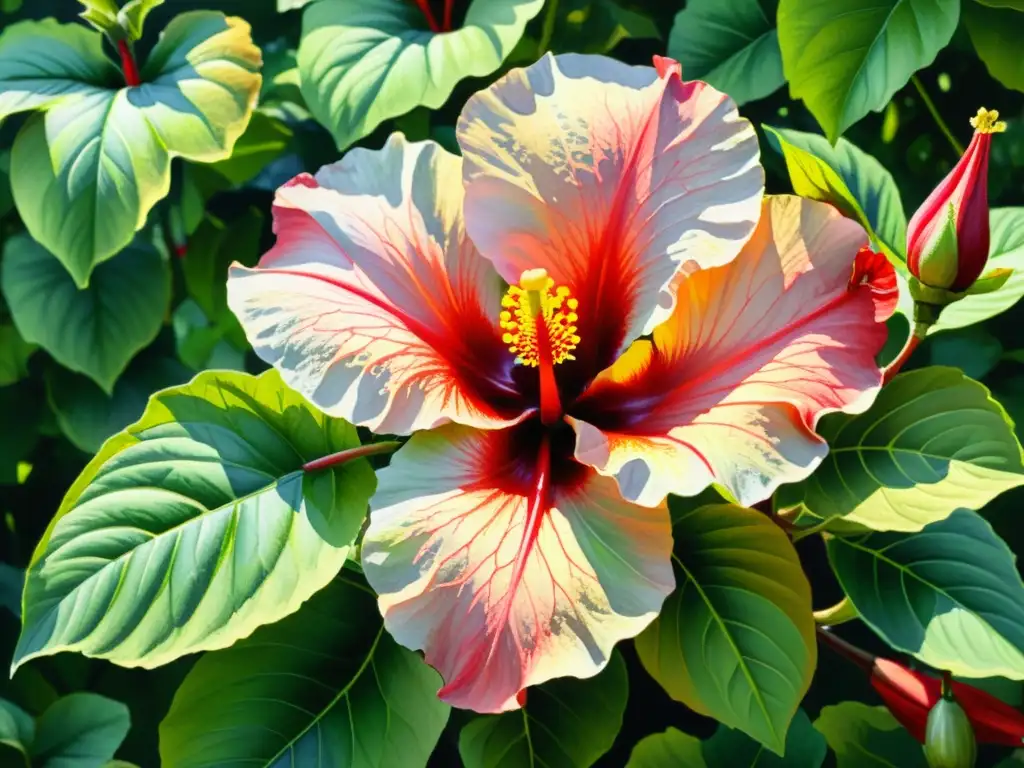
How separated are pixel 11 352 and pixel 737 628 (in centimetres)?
65

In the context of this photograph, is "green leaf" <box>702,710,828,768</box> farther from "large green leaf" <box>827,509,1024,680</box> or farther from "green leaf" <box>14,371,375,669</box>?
"green leaf" <box>14,371,375,669</box>

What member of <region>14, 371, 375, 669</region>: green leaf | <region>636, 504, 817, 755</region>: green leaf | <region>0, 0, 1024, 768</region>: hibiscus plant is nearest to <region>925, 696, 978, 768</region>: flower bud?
<region>0, 0, 1024, 768</region>: hibiscus plant

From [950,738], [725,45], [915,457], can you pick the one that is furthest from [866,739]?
[725,45]

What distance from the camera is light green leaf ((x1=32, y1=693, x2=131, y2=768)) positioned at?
2.67 ft

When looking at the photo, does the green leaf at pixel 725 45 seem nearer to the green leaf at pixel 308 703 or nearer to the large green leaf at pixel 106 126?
the large green leaf at pixel 106 126

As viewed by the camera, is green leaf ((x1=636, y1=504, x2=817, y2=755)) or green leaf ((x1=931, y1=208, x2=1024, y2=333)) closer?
green leaf ((x1=636, y1=504, x2=817, y2=755))

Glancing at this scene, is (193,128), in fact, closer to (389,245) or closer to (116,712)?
(389,245)

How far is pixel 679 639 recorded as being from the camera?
584mm

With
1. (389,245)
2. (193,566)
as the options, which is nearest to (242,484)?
(193,566)

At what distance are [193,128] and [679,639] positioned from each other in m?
0.46

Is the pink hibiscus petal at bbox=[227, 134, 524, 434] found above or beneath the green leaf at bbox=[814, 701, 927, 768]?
above

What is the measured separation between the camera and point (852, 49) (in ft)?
2.26

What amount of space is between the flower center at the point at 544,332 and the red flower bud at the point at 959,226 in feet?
0.60

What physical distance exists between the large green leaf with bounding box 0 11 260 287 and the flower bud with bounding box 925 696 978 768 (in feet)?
1.84
